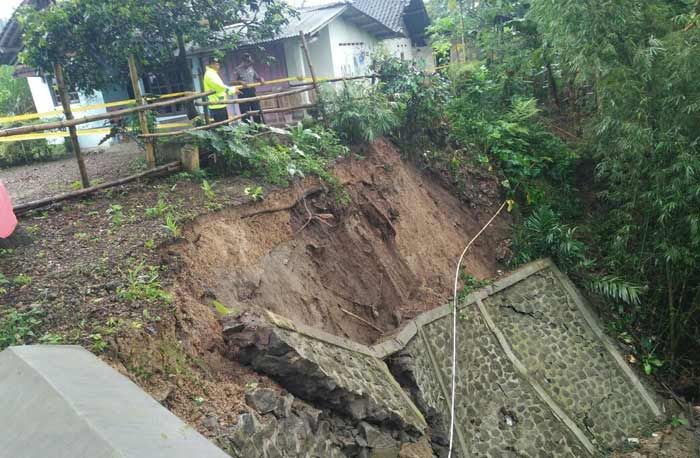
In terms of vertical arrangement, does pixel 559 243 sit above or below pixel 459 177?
below

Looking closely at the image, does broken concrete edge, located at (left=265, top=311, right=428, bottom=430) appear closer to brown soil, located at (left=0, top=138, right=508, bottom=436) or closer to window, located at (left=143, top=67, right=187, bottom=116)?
brown soil, located at (left=0, top=138, right=508, bottom=436)

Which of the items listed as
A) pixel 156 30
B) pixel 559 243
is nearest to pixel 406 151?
pixel 559 243

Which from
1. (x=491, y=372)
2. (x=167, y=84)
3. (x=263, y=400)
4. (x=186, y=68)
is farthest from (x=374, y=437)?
(x=167, y=84)

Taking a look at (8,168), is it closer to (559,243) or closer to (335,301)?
(335,301)

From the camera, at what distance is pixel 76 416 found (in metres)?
2.22

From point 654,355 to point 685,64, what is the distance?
4.23 metres

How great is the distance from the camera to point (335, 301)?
20.6ft

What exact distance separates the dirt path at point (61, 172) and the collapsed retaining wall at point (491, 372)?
4.19 metres

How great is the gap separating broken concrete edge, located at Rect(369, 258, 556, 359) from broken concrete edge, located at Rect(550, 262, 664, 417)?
13.2 inches

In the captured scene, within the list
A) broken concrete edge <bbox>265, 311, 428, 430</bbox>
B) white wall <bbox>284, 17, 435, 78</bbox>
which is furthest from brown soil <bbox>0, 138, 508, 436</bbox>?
white wall <bbox>284, 17, 435, 78</bbox>

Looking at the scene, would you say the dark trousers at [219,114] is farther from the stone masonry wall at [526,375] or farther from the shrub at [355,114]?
the stone masonry wall at [526,375]

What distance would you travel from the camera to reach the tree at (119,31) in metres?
7.76

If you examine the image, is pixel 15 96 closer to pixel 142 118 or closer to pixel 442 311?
pixel 142 118

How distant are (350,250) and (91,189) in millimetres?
3371
